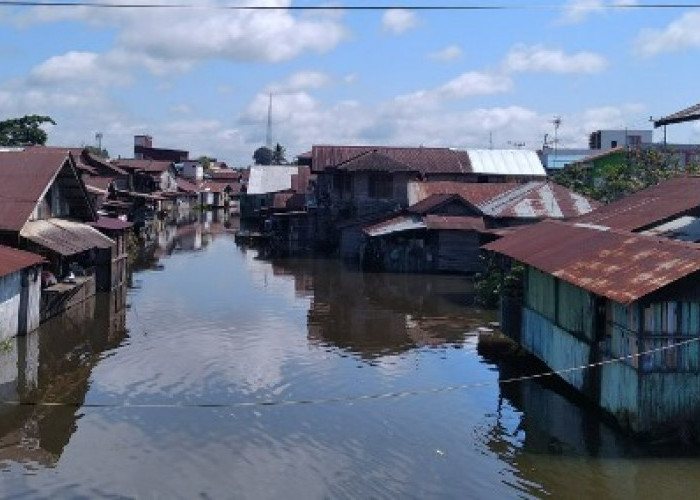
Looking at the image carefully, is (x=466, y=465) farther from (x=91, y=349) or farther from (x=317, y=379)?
Answer: (x=91, y=349)

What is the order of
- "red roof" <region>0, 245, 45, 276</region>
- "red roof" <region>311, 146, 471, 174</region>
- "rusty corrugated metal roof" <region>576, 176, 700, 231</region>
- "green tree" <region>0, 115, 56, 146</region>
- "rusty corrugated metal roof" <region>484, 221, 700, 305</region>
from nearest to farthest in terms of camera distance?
"rusty corrugated metal roof" <region>484, 221, 700, 305</region> → "red roof" <region>0, 245, 45, 276</region> → "rusty corrugated metal roof" <region>576, 176, 700, 231</region> → "red roof" <region>311, 146, 471, 174</region> → "green tree" <region>0, 115, 56, 146</region>

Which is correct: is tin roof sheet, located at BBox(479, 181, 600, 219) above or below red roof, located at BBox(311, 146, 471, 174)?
below

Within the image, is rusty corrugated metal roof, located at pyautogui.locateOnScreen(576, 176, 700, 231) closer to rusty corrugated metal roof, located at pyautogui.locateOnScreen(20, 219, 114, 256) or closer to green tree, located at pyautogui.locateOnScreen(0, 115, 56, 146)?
rusty corrugated metal roof, located at pyautogui.locateOnScreen(20, 219, 114, 256)

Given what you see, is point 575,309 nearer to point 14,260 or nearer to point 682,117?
point 682,117

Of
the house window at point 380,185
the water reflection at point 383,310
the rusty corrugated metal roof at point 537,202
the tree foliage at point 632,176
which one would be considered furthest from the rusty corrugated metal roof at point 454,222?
the tree foliage at point 632,176

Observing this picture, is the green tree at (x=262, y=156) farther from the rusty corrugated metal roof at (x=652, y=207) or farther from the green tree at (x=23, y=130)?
the rusty corrugated metal roof at (x=652, y=207)

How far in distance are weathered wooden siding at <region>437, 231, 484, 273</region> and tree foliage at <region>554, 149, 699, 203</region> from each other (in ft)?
27.8

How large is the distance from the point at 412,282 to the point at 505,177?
802 inches

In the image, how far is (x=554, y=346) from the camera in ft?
57.9

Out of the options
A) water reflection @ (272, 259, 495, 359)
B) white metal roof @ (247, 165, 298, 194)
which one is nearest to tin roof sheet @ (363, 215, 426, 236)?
water reflection @ (272, 259, 495, 359)

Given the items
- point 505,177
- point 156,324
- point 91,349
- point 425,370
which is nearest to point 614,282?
point 425,370

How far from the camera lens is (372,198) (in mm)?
48375

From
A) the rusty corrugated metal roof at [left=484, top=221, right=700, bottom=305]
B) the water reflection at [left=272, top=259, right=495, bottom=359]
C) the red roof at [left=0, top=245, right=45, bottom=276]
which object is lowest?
the water reflection at [left=272, top=259, right=495, bottom=359]

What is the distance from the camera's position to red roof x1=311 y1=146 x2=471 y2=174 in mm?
51156
